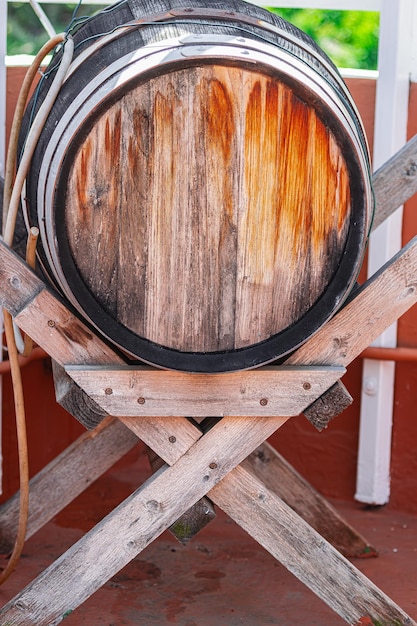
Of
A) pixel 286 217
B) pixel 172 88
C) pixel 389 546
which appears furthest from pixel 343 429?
pixel 172 88

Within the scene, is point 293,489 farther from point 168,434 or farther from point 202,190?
point 202,190

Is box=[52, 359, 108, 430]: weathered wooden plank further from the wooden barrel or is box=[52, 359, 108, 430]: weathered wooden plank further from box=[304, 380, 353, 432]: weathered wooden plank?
box=[304, 380, 353, 432]: weathered wooden plank

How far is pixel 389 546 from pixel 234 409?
150 centimetres

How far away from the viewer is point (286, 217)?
240 centimetres

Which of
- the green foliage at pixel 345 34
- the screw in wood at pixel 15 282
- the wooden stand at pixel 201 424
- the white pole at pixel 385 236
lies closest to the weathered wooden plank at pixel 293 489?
the white pole at pixel 385 236

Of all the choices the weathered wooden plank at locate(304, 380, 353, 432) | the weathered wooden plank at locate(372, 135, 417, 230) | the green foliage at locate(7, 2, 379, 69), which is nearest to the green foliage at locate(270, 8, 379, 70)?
the green foliage at locate(7, 2, 379, 69)

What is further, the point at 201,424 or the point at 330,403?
the point at 201,424

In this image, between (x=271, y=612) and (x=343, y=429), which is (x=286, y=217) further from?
(x=343, y=429)

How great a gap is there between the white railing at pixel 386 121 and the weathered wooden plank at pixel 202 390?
54.5 inches

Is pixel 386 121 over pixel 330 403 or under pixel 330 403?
over

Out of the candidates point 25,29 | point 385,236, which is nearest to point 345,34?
point 25,29

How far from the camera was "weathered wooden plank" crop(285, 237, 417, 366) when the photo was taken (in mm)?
2643

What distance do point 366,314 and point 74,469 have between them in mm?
1285

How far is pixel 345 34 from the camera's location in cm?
1731
